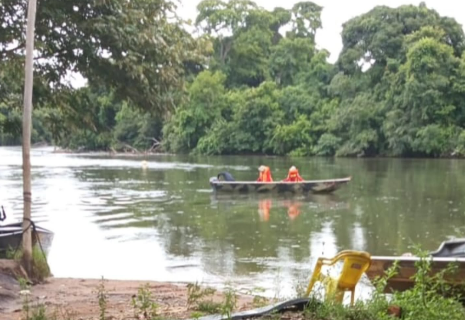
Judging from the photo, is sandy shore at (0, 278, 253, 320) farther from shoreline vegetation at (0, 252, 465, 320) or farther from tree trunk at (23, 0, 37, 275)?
tree trunk at (23, 0, 37, 275)

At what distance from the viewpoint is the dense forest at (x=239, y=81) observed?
864 centimetres

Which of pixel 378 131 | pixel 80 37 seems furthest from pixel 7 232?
pixel 378 131

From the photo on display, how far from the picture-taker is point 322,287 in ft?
20.5

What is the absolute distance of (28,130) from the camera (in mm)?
7754

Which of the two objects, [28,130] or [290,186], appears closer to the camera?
[28,130]

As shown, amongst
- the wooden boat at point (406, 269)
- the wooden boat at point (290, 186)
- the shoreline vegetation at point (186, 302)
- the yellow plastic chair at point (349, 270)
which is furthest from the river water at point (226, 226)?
the yellow plastic chair at point (349, 270)

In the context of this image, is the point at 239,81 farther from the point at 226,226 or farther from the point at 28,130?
the point at 28,130

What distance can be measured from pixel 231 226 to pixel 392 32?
40127mm

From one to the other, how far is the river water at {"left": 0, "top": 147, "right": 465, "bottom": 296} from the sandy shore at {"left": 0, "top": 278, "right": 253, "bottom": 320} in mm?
1547

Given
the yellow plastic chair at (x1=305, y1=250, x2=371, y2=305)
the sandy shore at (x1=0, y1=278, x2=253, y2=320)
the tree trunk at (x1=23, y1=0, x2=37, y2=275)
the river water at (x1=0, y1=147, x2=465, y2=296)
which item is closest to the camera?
the yellow plastic chair at (x1=305, y1=250, x2=371, y2=305)

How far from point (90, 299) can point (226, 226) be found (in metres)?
9.05

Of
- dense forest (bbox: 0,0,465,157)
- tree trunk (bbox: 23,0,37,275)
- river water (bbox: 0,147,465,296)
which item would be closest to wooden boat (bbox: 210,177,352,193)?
river water (bbox: 0,147,465,296)

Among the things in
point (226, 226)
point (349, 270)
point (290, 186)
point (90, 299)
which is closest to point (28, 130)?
point (90, 299)

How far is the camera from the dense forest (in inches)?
340
